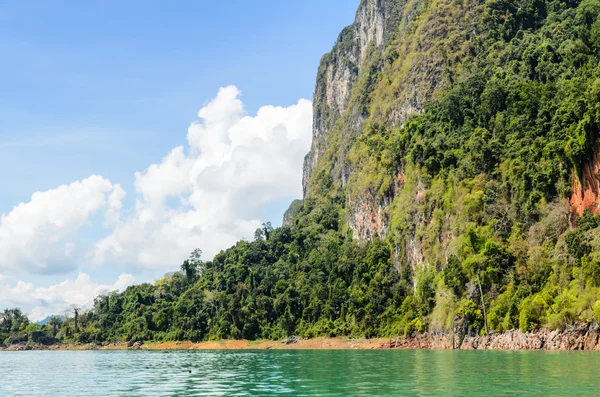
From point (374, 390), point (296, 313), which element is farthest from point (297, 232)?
point (374, 390)

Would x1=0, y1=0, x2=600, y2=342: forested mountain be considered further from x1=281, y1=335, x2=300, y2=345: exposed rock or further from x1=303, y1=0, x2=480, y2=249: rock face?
x1=281, y1=335, x2=300, y2=345: exposed rock

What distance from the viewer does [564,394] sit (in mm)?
26766

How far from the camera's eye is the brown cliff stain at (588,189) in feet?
239

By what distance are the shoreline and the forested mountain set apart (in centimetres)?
144

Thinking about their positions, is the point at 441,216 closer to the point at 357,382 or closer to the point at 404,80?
the point at 404,80

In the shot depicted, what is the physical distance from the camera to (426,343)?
303 feet

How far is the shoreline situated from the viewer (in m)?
62.5

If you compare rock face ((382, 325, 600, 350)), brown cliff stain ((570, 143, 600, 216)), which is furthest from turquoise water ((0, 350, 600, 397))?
brown cliff stain ((570, 143, 600, 216))

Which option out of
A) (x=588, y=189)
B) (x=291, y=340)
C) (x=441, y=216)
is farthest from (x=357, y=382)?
(x=291, y=340)

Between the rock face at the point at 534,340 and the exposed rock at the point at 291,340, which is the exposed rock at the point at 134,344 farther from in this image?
the rock face at the point at 534,340

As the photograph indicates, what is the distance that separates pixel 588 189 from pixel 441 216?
31055 millimetres

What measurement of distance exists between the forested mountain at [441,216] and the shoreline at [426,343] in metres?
1.44

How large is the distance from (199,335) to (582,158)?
95716 millimetres

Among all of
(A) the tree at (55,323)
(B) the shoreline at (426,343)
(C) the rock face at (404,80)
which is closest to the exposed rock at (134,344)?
(B) the shoreline at (426,343)
